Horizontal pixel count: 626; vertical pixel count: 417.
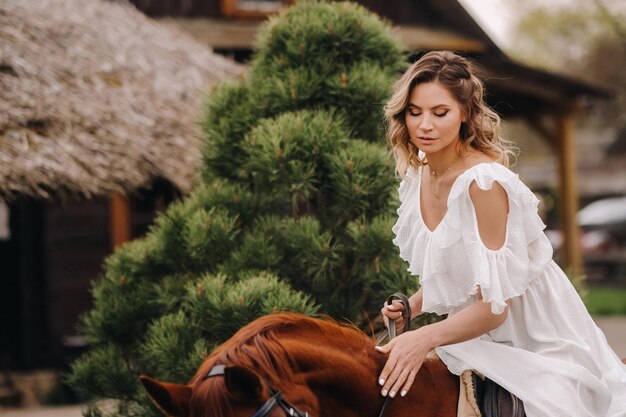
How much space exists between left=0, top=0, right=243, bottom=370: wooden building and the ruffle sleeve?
2.56 m

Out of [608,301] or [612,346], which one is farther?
[608,301]

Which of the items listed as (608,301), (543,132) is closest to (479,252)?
(543,132)

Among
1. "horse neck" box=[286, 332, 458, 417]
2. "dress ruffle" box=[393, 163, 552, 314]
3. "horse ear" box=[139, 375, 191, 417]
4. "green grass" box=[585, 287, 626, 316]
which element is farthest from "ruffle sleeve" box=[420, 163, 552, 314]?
"green grass" box=[585, 287, 626, 316]

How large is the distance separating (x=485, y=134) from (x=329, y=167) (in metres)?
1.38

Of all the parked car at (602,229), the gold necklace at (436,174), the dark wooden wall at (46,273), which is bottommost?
→ the parked car at (602,229)

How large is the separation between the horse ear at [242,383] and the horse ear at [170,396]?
122 mm

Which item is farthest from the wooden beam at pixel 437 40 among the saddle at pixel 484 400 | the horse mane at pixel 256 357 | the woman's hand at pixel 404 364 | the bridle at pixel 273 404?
the bridle at pixel 273 404

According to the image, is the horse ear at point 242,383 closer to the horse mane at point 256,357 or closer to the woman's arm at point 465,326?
the horse mane at point 256,357

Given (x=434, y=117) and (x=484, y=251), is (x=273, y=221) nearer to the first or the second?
(x=434, y=117)

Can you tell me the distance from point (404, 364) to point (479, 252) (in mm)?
341

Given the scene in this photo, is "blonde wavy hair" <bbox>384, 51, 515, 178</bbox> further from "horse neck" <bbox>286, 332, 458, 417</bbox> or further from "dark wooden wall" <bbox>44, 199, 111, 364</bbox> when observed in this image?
"dark wooden wall" <bbox>44, 199, 111, 364</bbox>

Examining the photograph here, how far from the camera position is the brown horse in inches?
81.8

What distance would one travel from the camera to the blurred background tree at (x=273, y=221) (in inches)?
154

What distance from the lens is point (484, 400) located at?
259cm
